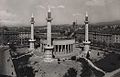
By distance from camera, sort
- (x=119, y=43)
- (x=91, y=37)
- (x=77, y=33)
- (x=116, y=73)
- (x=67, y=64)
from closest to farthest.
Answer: (x=116, y=73)
(x=67, y=64)
(x=119, y=43)
(x=91, y=37)
(x=77, y=33)

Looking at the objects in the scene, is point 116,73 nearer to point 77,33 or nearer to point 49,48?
point 49,48

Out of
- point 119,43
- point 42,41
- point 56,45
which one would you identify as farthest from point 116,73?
point 119,43

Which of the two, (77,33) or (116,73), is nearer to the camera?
(116,73)

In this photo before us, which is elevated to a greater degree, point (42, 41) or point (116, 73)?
point (42, 41)

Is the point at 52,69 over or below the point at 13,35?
below

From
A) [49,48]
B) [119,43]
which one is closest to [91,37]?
[119,43]

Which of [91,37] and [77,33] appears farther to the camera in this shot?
[77,33]

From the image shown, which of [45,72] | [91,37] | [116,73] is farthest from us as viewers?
[91,37]

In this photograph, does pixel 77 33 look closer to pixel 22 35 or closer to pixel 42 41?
pixel 22 35

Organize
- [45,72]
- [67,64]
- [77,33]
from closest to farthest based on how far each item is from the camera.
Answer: [45,72]
[67,64]
[77,33]
